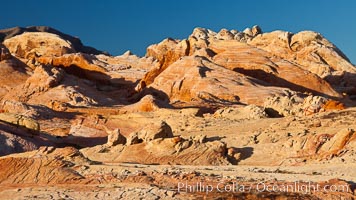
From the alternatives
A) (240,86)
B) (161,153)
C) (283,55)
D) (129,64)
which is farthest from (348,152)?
(129,64)

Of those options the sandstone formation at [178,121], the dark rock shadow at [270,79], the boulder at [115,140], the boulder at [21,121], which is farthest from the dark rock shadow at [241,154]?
the dark rock shadow at [270,79]

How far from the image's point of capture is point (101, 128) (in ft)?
82.4

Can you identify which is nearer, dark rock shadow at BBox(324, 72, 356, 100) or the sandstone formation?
the sandstone formation

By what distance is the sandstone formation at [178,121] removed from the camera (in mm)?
10102

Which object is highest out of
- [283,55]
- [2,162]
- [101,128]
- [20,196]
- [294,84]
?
[283,55]

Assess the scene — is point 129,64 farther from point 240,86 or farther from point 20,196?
point 20,196

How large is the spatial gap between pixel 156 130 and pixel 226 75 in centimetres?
1907

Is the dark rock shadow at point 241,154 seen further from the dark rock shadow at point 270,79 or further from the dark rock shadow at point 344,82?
the dark rock shadow at point 344,82

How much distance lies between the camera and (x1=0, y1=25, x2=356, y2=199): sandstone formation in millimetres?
10102

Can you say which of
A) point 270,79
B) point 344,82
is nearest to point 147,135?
point 270,79

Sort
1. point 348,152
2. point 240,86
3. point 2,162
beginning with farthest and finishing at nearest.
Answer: point 240,86 < point 348,152 < point 2,162

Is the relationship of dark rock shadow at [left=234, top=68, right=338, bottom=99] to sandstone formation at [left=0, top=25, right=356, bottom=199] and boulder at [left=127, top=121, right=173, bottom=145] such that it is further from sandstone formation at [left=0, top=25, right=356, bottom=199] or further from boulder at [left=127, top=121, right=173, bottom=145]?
boulder at [left=127, top=121, right=173, bottom=145]

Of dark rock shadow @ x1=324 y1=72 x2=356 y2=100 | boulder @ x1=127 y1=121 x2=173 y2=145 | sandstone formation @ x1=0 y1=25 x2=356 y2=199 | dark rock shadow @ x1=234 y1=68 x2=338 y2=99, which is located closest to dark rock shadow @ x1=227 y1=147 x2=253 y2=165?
sandstone formation @ x1=0 y1=25 x2=356 y2=199

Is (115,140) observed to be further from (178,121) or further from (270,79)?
(270,79)
